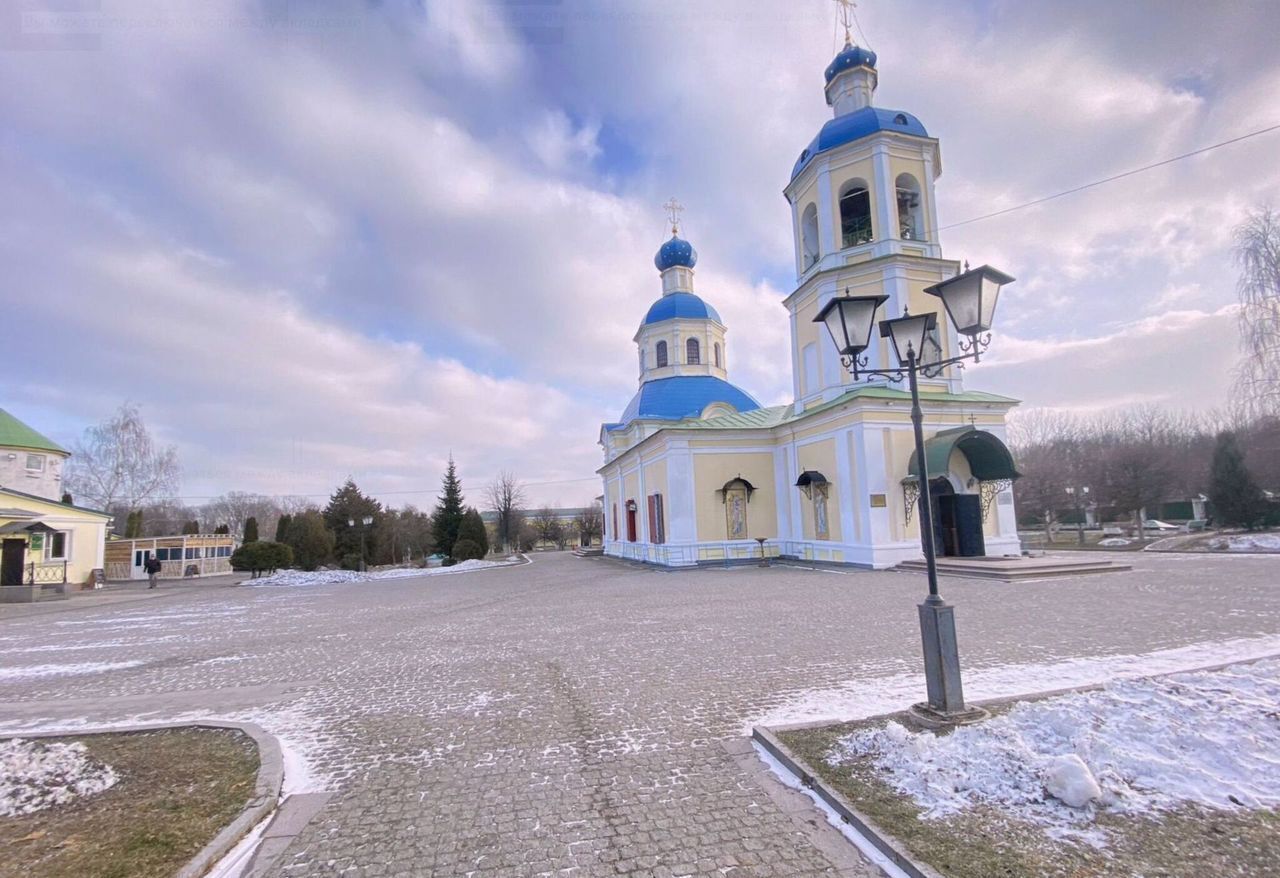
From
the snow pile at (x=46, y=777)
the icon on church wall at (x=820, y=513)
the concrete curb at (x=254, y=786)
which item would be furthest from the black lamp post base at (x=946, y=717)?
the icon on church wall at (x=820, y=513)

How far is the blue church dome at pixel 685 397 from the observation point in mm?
30062

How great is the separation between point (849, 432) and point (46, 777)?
17.5 metres

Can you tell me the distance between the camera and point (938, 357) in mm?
5504

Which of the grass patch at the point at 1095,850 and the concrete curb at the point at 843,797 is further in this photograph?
the concrete curb at the point at 843,797

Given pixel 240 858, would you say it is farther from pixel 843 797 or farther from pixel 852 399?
pixel 852 399

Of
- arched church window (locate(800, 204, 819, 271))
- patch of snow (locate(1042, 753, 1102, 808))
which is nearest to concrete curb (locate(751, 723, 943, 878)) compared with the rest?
patch of snow (locate(1042, 753, 1102, 808))

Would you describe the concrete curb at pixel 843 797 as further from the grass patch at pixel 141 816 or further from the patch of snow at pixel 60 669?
the patch of snow at pixel 60 669

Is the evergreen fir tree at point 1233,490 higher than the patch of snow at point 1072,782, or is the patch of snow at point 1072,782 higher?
the evergreen fir tree at point 1233,490

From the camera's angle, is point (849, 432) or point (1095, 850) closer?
point (1095, 850)

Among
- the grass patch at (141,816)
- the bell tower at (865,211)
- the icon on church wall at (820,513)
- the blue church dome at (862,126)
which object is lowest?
the grass patch at (141,816)

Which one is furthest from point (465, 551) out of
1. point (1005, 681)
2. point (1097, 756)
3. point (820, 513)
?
point (1097, 756)

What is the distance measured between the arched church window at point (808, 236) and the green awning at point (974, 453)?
26.0 ft

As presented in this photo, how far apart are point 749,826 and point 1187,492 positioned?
45205mm

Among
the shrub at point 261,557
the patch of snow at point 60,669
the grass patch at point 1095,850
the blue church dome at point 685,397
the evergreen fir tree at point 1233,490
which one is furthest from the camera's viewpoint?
the shrub at point 261,557
